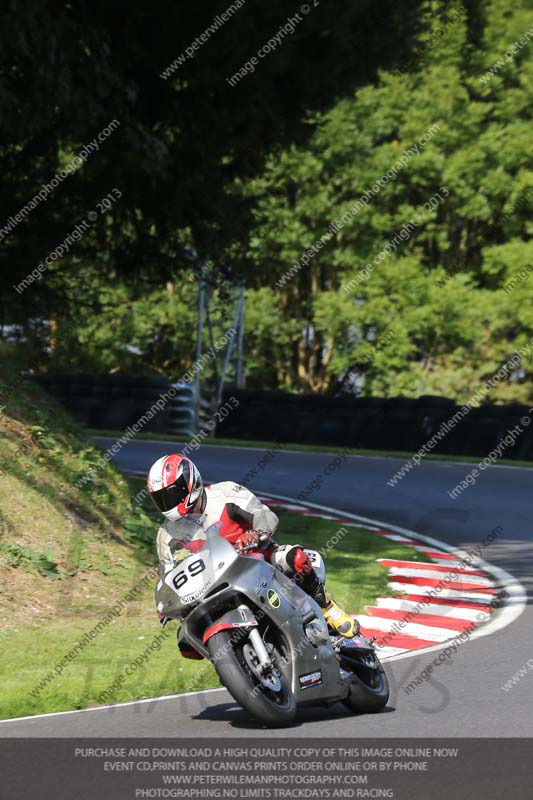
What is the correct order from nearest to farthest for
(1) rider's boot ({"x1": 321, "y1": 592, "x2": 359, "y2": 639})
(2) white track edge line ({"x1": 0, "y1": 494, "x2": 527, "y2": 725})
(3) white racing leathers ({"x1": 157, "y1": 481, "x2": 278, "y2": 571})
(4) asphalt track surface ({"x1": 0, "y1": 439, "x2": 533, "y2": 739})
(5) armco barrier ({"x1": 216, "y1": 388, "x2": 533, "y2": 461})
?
(4) asphalt track surface ({"x1": 0, "y1": 439, "x2": 533, "y2": 739}), (3) white racing leathers ({"x1": 157, "y1": 481, "x2": 278, "y2": 571}), (1) rider's boot ({"x1": 321, "y1": 592, "x2": 359, "y2": 639}), (2) white track edge line ({"x1": 0, "y1": 494, "x2": 527, "y2": 725}), (5) armco barrier ({"x1": 216, "y1": 388, "x2": 533, "y2": 461})

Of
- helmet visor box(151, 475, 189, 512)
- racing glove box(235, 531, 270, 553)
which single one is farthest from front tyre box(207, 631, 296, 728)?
helmet visor box(151, 475, 189, 512)

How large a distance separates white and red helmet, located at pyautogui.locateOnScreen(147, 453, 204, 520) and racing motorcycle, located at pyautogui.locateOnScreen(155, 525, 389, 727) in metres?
0.21

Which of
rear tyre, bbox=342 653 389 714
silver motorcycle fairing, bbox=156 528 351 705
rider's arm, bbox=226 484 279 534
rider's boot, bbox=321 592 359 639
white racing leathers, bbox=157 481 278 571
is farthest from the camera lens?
rider's boot, bbox=321 592 359 639

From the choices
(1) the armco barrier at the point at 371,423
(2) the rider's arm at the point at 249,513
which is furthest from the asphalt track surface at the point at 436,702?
(1) the armco barrier at the point at 371,423

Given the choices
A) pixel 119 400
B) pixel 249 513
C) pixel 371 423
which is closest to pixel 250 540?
pixel 249 513

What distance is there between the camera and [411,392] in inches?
1495

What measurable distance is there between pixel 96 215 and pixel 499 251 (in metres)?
22.3

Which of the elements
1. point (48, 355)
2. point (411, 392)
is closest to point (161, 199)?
point (411, 392)

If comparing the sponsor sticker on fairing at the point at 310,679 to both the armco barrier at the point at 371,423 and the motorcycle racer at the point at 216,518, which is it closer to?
the motorcycle racer at the point at 216,518

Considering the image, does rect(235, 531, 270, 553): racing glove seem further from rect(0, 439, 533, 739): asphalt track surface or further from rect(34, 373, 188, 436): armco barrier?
rect(34, 373, 188, 436): armco barrier

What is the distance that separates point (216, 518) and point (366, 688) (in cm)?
124

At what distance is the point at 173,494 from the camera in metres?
6.67

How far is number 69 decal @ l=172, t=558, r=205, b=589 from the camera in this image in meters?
6.61
